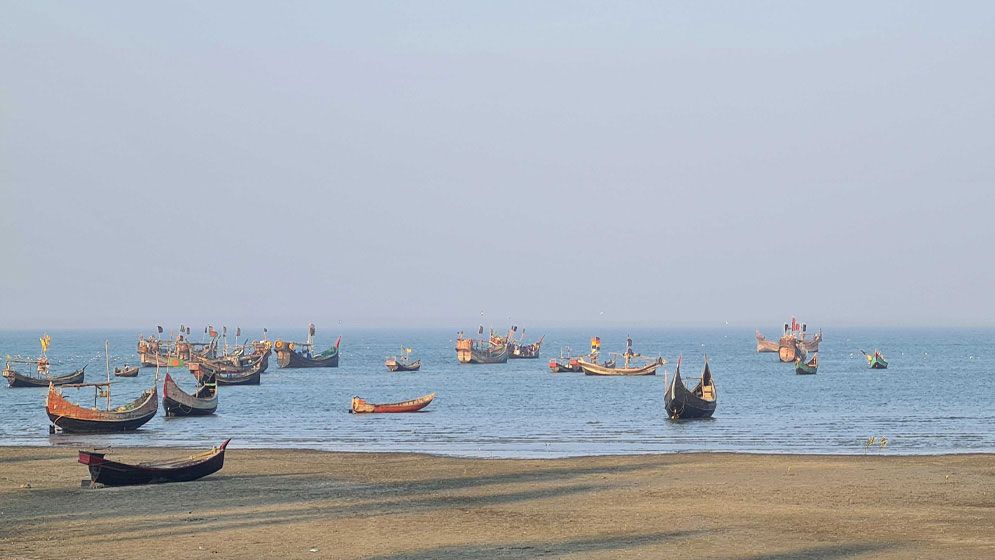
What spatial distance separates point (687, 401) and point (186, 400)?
2596 centimetres

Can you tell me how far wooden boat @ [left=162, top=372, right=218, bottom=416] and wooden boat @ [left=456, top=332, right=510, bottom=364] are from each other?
283 feet

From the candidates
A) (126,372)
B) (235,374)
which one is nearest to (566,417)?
(235,374)

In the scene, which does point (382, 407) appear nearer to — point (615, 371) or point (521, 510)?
point (521, 510)

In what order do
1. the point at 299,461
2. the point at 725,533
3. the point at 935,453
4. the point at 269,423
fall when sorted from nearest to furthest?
the point at 725,533 < the point at 299,461 < the point at 935,453 < the point at 269,423

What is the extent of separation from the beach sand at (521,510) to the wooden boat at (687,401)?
810 inches

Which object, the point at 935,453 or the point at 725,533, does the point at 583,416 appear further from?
the point at 725,533

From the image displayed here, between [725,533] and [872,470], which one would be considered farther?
[872,470]

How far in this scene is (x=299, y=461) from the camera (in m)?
41.2

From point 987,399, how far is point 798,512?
58.2 metres

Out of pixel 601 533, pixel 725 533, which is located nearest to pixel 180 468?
pixel 601 533

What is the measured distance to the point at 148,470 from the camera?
33156mm

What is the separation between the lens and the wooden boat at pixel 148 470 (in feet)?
105

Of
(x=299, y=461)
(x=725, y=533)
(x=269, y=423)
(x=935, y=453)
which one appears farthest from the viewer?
(x=269, y=423)

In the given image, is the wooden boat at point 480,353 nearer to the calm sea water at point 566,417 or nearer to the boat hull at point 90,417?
the calm sea water at point 566,417
